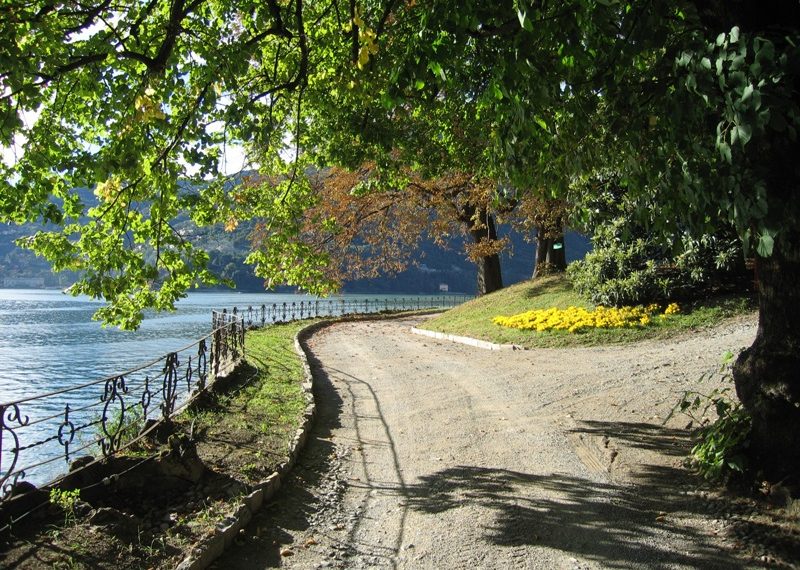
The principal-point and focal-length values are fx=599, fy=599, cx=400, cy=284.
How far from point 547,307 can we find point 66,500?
52.2 feet

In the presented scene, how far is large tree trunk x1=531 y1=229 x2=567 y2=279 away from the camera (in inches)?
987

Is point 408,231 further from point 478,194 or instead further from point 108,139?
point 108,139

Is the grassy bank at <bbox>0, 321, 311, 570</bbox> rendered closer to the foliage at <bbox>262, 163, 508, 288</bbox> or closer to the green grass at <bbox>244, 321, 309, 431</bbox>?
the green grass at <bbox>244, 321, 309, 431</bbox>

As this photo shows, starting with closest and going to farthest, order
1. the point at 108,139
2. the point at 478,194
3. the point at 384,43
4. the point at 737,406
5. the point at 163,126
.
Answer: the point at 737,406 → the point at 163,126 → the point at 108,139 → the point at 384,43 → the point at 478,194

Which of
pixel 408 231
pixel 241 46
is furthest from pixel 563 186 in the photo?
pixel 408 231

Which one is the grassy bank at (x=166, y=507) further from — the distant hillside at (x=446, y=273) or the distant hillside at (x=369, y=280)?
the distant hillside at (x=446, y=273)

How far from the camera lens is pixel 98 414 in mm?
11617

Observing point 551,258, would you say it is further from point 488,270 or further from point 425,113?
point 425,113

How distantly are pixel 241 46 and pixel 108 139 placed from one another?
215 centimetres

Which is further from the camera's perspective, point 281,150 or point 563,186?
point 281,150

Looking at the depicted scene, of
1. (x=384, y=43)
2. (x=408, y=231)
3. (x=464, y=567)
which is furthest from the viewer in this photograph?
(x=408, y=231)

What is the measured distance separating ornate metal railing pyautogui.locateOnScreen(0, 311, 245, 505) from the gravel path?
1.89 m

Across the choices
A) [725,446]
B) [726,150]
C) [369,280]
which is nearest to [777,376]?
[725,446]

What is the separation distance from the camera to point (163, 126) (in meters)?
6.52
